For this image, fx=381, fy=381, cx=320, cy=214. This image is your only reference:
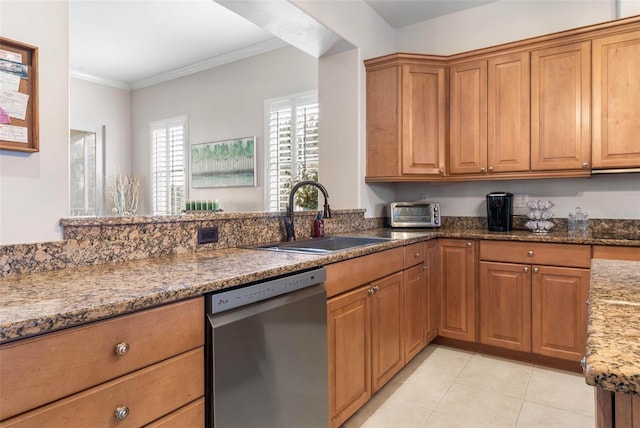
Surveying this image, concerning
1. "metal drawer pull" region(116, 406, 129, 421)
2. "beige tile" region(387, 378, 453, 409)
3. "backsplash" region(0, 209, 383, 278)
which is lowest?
"beige tile" region(387, 378, 453, 409)

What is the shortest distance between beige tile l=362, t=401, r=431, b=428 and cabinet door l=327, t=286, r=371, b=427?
123mm

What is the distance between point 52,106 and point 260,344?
1096 mm

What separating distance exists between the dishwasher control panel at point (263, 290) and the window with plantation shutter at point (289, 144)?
2.32 metres

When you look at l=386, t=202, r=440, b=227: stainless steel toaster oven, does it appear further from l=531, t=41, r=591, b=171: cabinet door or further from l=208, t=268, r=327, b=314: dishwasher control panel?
l=208, t=268, r=327, b=314: dishwasher control panel

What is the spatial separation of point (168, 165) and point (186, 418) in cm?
465

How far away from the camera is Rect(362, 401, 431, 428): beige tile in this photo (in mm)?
1940

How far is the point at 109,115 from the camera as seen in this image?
552 centimetres

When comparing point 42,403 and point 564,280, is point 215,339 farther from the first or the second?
point 564,280

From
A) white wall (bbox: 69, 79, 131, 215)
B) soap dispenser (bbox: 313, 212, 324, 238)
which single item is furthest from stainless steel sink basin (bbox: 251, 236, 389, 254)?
white wall (bbox: 69, 79, 131, 215)

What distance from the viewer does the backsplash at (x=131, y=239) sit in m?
1.28

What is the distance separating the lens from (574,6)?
9.39 feet

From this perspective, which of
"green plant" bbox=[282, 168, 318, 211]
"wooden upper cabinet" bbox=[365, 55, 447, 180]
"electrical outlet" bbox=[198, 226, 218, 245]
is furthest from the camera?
"green plant" bbox=[282, 168, 318, 211]

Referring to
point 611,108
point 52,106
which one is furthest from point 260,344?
point 611,108

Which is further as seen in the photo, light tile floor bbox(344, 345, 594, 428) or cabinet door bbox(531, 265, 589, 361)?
cabinet door bbox(531, 265, 589, 361)
